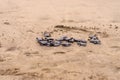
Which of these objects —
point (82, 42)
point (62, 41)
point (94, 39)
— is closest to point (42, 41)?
point (62, 41)

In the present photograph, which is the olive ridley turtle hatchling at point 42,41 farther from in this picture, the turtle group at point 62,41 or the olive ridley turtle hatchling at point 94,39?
the olive ridley turtle hatchling at point 94,39

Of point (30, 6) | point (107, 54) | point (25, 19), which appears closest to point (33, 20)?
point (25, 19)

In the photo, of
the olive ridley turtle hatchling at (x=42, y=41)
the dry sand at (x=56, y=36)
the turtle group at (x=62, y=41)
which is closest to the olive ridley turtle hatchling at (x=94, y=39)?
the turtle group at (x=62, y=41)

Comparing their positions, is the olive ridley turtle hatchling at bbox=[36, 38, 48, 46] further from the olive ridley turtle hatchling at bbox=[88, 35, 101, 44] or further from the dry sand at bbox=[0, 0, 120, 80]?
the olive ridley turtle hatchling at bbox=[88, 35, 101, 44]

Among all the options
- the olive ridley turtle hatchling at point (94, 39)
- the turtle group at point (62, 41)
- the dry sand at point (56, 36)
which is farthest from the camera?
the olive ridley turtle hatchling at point (94, 39)

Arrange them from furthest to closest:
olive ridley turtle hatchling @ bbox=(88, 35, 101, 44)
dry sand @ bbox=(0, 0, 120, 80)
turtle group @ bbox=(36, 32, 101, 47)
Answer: olive ridley turtle hatchling @ bbox=(88, 35, 101, 44) → turtle group @ bbox=(36, 32, 101, 47) → dry sand @ bbox=(0, 0, 120, 80)

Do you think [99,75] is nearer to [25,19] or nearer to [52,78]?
[52,78]

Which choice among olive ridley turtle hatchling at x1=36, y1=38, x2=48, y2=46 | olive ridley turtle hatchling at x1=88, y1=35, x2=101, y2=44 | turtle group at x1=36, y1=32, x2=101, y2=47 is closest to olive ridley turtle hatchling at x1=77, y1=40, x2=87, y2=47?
turtle group at x1=36, y1=32, x2=101, y2=47

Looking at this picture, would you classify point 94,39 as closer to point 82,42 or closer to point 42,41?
point 82,42

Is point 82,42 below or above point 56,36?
below
